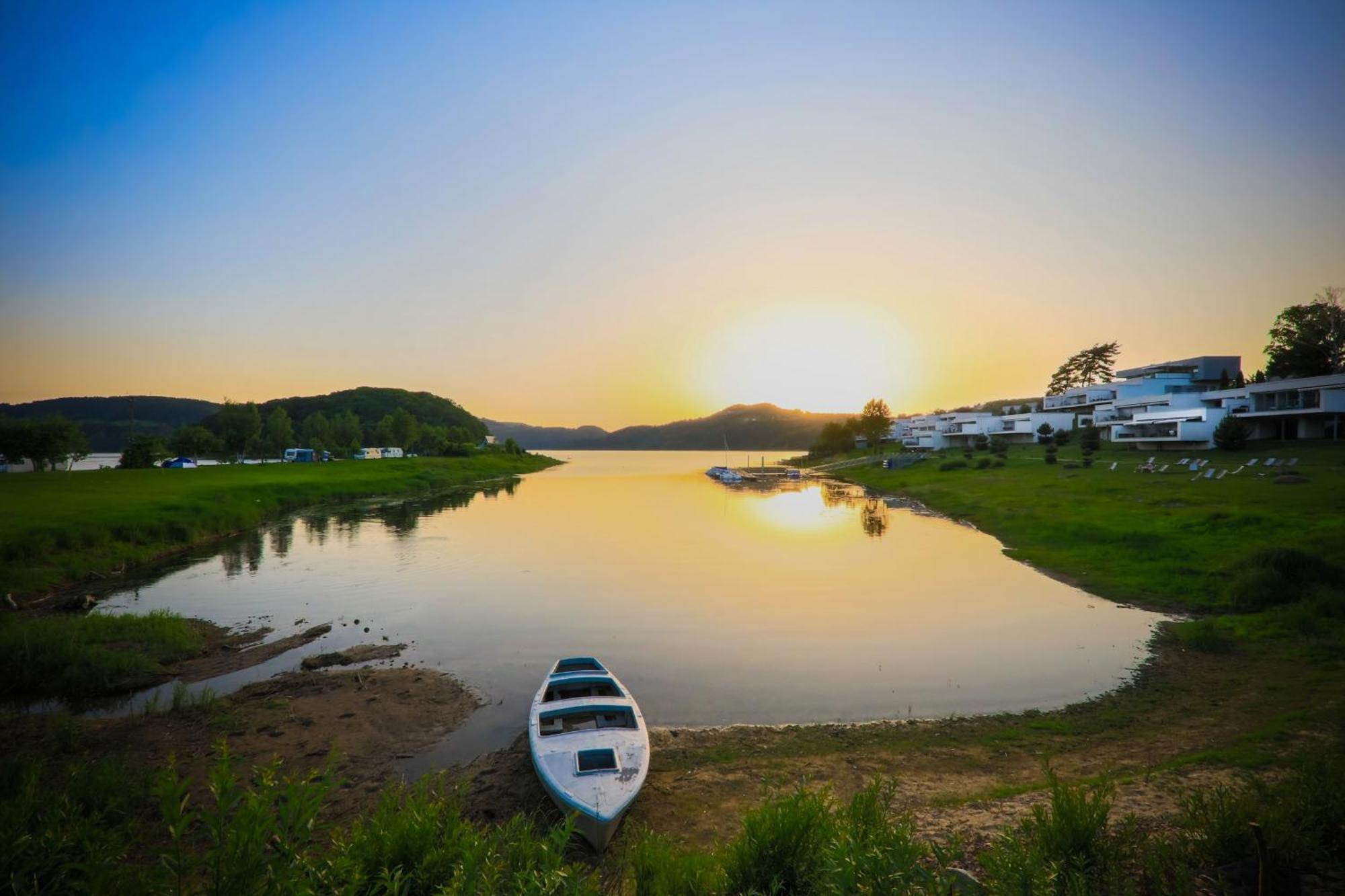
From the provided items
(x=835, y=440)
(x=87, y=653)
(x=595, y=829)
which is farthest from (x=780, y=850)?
(x=835, y=440)

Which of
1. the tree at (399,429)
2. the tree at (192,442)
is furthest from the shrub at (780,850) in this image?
the tree at (399,429)

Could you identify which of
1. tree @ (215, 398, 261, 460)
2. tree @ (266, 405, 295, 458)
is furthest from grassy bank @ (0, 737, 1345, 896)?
tree @ (266, 405, 295, 458)

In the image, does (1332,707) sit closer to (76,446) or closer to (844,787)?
(844,787)

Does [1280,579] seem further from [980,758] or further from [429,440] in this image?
[429,440]

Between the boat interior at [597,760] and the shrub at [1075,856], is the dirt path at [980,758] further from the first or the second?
the shrub at [1075,856]

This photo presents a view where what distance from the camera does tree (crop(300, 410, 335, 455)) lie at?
470ft

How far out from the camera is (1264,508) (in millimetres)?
33688

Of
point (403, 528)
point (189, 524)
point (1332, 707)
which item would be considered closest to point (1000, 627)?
point (1332, 707)

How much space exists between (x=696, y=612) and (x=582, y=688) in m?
11.6

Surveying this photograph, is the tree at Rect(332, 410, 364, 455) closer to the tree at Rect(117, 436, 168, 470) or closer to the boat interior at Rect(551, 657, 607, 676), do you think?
the tree at Rect(117, 436, 168, 470)

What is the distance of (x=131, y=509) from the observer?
4006 cm

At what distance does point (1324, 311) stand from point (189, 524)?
134 m

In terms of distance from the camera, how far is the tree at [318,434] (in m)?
143

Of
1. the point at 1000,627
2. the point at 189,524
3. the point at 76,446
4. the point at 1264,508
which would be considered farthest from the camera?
the point at 76,446
